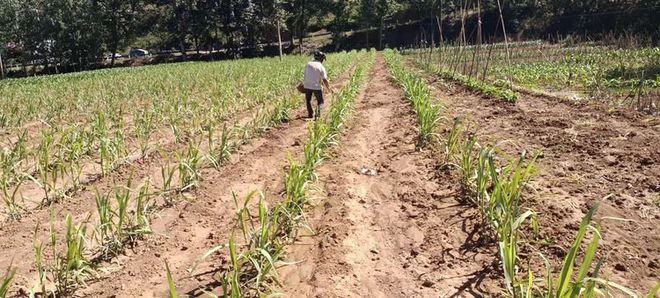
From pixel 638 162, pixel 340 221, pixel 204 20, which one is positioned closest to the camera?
pixel 340 221

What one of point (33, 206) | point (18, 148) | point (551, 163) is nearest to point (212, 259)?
point (33, 206)

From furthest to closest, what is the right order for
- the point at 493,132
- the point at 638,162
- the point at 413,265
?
the point at 493,132 → the point at 638,162 → the point at 413,265

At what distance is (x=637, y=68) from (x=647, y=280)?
44.7 ft

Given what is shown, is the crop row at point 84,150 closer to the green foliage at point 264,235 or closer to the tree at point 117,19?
the green foliage at point 264,235

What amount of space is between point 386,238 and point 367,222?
36cm

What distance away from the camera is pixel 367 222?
3.89 m

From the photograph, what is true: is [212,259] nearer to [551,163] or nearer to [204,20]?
[551,163]

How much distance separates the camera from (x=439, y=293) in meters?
2.77

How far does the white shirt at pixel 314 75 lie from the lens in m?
8.58

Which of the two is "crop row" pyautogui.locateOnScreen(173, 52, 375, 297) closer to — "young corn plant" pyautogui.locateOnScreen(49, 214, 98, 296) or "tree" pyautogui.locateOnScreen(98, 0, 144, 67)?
"young corn plant" pyautogui.locateOnScreen(49, 214, 98, 296)

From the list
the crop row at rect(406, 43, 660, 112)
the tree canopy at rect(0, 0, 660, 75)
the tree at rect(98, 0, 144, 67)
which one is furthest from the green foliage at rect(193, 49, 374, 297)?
the tree at rect(98, 0, 144, 67)

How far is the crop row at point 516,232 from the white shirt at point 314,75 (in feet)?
13.1

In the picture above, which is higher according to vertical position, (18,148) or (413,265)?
(18,148)

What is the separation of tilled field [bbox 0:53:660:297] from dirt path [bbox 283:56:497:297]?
1 cm
